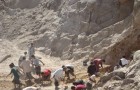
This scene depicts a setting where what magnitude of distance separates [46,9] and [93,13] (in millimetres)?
4679

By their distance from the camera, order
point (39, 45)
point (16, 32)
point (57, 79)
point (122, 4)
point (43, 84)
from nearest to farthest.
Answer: point (57, 79)
point (43, 84)
point (122, 4)
point (39, 45)
point (16, 32)

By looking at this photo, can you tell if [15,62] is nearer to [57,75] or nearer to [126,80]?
[57,75]

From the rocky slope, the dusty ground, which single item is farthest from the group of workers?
the rocky slope

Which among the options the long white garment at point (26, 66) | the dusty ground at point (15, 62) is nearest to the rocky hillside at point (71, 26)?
the dusty ground at point (15, 62)

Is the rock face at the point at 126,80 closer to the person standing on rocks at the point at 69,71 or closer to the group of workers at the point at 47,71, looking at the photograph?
the group of workers at the point at 47,71

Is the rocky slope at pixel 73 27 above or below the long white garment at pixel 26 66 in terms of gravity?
above

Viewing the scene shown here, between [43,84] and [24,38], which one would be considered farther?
[24,38]

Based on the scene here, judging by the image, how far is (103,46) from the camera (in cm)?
2195

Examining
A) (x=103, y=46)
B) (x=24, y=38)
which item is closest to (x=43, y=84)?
(x=103, y=46)

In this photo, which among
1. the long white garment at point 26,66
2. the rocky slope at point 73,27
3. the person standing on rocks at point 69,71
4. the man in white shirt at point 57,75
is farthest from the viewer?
the rocky slope at point 73,27

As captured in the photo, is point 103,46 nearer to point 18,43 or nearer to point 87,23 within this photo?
point 87,23

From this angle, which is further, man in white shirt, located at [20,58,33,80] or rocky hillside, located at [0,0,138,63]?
rocky hillside, located at [0,0,138,63]

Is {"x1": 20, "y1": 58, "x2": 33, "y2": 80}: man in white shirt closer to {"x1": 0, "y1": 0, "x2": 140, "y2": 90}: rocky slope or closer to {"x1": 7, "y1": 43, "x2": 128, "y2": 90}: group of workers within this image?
{"x1": 7, "y1": 43, "x2": 128, "y2": 90}: group of workers

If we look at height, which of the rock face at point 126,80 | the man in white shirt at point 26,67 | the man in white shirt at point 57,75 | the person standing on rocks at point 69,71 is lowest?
the rock face at point 126,80
